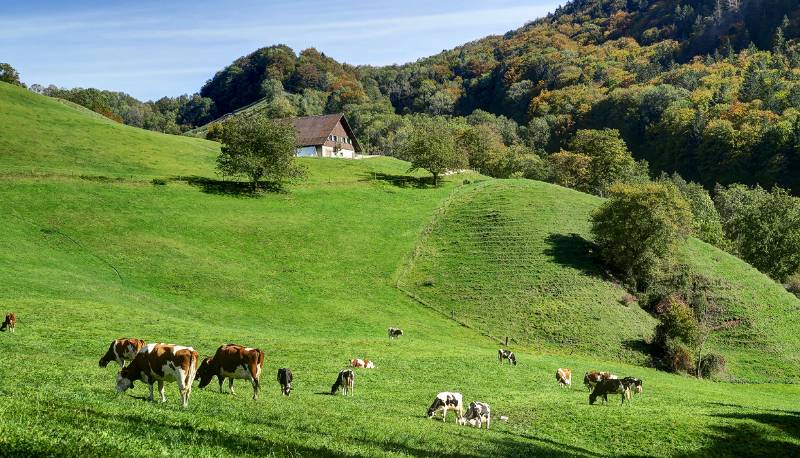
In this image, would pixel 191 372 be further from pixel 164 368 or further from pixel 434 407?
pixel 434 407

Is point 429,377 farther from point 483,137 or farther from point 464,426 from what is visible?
point 483,137

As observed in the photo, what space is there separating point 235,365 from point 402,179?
85.4 metres

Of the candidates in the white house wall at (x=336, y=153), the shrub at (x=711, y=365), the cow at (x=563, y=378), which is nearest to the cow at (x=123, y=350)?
the cow at (x=563, y=378)

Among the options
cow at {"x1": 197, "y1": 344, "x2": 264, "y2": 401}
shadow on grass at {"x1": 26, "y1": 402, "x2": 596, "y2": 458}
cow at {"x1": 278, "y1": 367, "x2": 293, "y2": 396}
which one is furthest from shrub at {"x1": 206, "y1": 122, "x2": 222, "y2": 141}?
shadow on grass at {"x1": 26, "y1": 402, "x2": 596, "y2": 458}

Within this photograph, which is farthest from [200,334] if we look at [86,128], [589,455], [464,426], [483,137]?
[483,137]

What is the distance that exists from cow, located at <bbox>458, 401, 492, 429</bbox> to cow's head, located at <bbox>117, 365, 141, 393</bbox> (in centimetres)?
1214

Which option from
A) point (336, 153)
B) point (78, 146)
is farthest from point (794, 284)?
point (78, 146)

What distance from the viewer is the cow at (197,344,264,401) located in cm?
2300

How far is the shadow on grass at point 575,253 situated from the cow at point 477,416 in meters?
50.7

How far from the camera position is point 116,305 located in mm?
45594

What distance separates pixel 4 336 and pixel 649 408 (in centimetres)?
3260

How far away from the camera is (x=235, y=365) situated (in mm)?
23203

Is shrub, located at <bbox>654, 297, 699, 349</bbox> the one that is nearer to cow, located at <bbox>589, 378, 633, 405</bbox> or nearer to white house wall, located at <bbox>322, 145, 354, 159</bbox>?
cow, located at <bbox>589, 378, 633, 405</bbox>

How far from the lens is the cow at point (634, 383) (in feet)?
108
